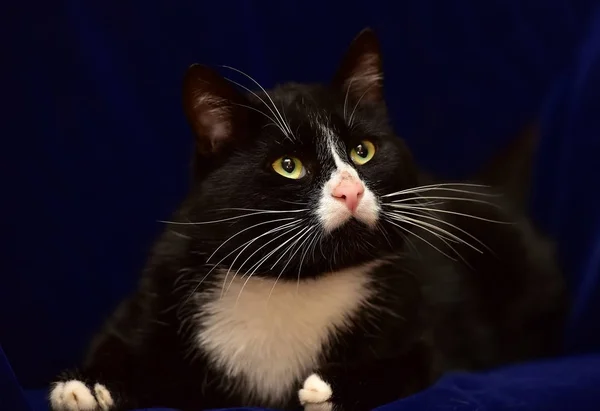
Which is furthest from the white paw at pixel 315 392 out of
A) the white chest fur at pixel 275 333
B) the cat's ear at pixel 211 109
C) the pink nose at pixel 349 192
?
the cat's ear at pixel 211 109

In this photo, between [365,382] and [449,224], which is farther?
[449,224]

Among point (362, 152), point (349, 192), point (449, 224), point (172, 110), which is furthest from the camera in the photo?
point (172, 110)

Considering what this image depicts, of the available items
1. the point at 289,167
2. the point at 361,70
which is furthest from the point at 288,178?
the point at 361,70

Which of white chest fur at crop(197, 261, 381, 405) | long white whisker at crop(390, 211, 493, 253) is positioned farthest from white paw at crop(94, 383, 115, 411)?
long white whisker at crop(390, 211, 493, 253)

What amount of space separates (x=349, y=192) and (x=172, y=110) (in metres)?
0.59

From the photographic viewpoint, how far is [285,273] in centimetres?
104

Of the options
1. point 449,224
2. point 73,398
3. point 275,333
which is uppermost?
point 449,224

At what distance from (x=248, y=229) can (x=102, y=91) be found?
0.52 meters

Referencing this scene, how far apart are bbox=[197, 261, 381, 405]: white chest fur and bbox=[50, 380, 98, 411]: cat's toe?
18cm

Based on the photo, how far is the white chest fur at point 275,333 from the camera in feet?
3.60

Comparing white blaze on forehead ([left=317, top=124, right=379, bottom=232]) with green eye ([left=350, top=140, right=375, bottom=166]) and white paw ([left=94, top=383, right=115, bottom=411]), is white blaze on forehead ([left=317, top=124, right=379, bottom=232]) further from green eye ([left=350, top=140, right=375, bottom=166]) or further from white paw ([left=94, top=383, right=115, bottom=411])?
white paw ([left=94, top=383, right=115, bottom=411])

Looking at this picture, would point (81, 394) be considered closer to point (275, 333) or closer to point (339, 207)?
point (275, 333)

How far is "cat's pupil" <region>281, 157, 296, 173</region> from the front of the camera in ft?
3.37

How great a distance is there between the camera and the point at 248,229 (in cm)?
101
